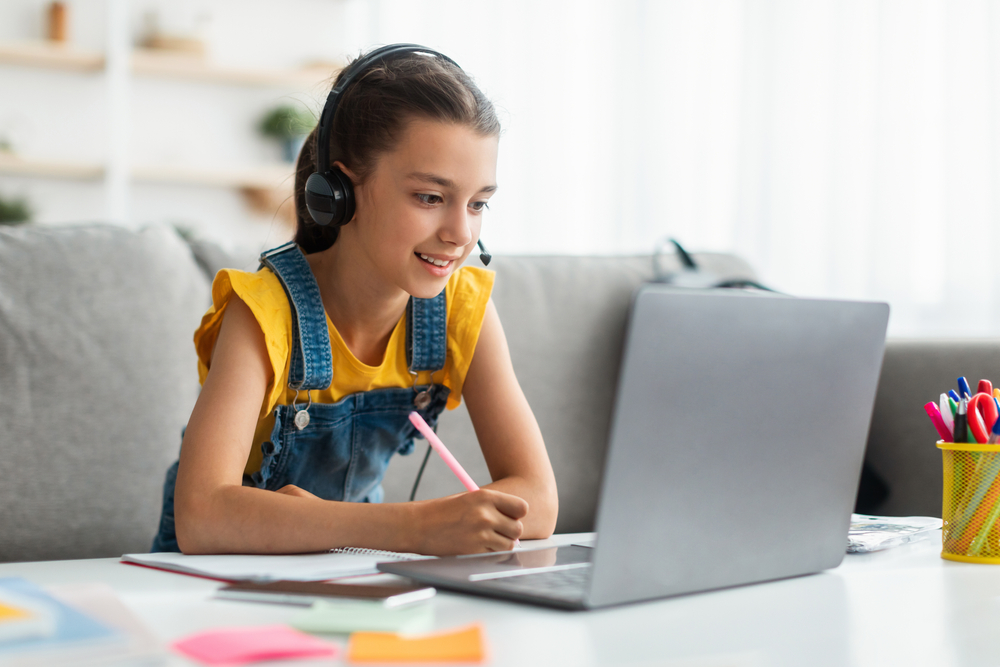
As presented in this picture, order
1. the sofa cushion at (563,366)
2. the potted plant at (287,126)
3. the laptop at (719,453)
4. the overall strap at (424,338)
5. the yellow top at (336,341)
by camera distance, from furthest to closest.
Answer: the potted plant at (287,126) < the sofa cushion at (563,366) < the overall strap at (424,338) < the yellow top at (336,341) < the laptop at (719,453)

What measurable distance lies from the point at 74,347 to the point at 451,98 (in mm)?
663

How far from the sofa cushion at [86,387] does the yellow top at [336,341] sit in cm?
17

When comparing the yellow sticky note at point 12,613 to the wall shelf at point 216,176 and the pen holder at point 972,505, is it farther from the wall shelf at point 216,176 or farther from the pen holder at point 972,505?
the wall shelf at point 216,176

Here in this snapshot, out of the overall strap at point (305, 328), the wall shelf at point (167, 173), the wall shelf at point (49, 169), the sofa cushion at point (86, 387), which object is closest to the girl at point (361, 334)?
the overall strap at point (305, 328)

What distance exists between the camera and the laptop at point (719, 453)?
504mm

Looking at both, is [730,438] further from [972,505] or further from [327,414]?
[327,414]

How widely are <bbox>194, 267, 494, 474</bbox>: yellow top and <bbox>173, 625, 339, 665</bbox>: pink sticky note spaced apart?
528 millimetres

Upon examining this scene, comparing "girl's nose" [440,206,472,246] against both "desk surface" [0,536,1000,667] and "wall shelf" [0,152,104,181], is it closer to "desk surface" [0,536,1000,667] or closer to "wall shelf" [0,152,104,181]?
"desk surface" [0,536,1000,667]

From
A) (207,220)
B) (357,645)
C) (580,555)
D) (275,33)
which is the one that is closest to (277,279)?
(580,555)

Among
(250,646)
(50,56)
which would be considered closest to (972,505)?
(250,646)

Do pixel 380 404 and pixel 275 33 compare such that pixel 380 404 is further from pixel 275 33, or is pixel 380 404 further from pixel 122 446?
pixel 275 33

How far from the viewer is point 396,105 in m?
1.02

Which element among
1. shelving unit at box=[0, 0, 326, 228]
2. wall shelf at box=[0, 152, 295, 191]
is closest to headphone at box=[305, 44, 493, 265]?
wall shelf at box=[0, 152, 295, 191]

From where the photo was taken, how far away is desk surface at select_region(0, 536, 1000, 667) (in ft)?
1.49
